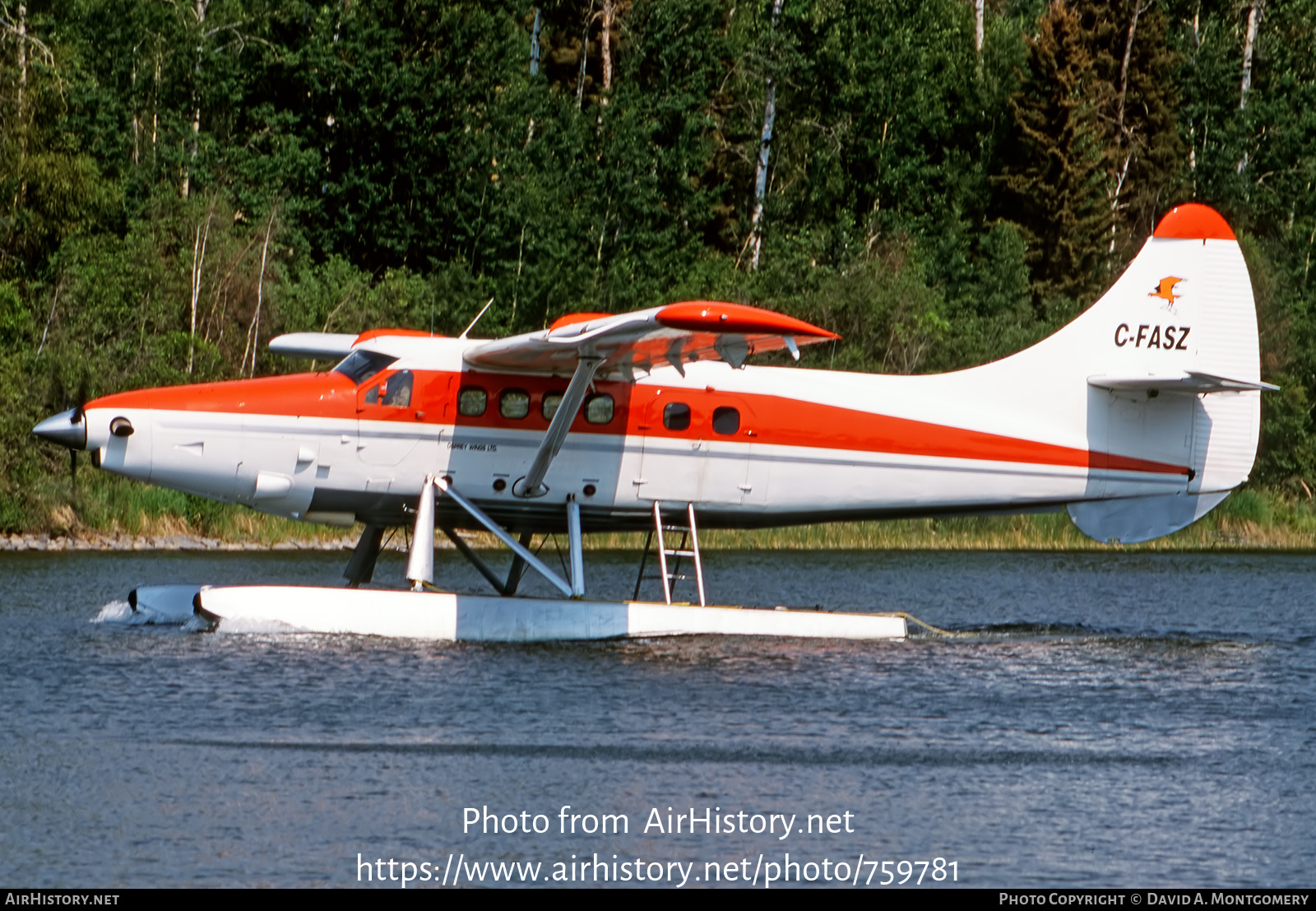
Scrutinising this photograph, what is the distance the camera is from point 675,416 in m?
16.6

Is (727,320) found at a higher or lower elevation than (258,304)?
higher

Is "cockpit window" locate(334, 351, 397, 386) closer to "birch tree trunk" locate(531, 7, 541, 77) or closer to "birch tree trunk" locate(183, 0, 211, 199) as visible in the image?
"birch tree trunk" locate(183, 0, 211, 199)

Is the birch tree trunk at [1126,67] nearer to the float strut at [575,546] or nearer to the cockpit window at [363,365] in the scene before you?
the float strut at [575,546]

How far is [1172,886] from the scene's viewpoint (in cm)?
877

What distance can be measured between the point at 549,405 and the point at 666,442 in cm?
118

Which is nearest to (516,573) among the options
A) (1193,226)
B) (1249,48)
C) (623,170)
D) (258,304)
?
(1193,226)

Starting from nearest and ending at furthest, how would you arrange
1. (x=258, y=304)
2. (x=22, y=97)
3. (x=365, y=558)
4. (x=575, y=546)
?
1. (x=575, y=546)
2. (x=365, y=558)
3. (x=22, y=97)
4. (x=258, y=304)

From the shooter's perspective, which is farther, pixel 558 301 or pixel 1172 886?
pixel 558 301

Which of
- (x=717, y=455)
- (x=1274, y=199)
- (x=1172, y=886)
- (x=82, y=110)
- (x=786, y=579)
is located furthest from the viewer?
(x=1274, y=199)

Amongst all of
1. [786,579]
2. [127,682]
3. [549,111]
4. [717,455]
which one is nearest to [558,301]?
[549,111]

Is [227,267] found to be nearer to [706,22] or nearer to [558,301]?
[558,301]

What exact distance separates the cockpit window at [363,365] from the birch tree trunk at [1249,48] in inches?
1579

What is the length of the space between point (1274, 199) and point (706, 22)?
1682 cm

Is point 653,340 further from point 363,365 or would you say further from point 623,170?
point 623,170
